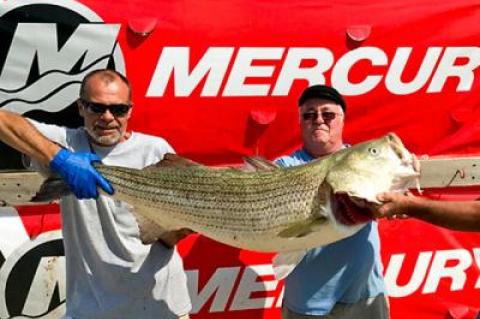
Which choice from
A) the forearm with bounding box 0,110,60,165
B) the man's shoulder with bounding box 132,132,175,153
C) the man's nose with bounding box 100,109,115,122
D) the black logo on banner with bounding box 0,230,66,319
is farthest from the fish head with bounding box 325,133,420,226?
the black logo on banner with bounding box 0,230,66,319

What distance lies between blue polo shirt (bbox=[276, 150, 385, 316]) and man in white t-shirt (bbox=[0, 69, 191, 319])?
64cm

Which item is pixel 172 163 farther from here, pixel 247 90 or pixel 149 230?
pixel 247 90

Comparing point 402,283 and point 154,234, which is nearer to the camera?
point 154,234

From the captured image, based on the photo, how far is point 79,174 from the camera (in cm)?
289

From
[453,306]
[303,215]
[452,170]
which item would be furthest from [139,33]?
[453,306]

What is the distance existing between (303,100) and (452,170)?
1246mm

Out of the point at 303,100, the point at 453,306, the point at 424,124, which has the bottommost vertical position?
the point at 453,306

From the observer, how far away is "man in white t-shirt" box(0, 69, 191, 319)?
3.17 metres

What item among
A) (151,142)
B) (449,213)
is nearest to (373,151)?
(449,213)

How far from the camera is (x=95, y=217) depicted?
125 inches

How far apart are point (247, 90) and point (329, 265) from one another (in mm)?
1117

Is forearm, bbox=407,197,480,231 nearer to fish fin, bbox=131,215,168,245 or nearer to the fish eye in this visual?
the fish eye

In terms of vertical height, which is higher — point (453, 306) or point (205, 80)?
point (205, 80)

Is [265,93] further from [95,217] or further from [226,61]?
[95,217]
